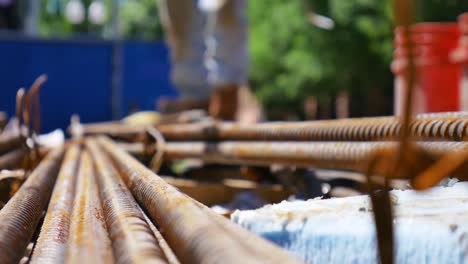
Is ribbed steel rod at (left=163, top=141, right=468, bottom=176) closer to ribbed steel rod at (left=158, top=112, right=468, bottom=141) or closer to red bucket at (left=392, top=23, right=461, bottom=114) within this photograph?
ribbed steel rod at (left=158, top=112, right=468, bottom=141)

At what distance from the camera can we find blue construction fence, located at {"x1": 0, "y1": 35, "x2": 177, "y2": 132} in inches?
397

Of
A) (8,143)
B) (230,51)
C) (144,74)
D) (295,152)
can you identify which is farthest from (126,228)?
(144,74)

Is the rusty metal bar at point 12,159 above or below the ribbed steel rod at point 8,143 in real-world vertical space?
below

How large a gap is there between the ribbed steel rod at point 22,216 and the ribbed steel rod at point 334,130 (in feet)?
2.96

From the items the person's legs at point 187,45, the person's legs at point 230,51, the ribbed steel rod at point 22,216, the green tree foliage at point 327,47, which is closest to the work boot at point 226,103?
the person's legs at point 230,51

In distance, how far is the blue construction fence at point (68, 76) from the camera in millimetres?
10078

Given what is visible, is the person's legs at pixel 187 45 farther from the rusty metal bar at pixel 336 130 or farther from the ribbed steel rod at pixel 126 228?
the ribbed steel rod at pixel 126 228

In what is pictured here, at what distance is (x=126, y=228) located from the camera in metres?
1.11

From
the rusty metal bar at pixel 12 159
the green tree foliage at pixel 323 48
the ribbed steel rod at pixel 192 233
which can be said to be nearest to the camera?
the ribbed steel rod at pixel 192 233

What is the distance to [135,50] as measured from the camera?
11.1m

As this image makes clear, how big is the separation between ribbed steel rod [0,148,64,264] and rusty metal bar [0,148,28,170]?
55 centimetres

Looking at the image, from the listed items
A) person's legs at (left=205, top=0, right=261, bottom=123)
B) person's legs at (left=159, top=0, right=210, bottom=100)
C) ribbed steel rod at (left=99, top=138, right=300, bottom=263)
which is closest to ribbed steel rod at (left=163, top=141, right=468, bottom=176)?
ribbed steel rod at (left=99, top=138, right=300, bottom=263)

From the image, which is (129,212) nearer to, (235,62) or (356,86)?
Answer: (235,62)

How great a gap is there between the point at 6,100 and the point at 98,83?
1406 mm
